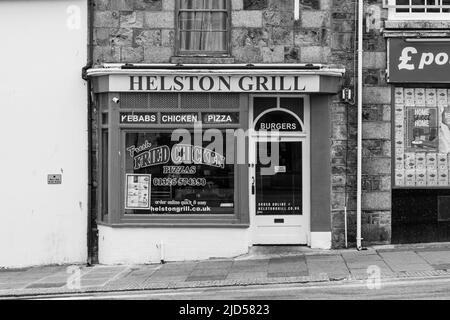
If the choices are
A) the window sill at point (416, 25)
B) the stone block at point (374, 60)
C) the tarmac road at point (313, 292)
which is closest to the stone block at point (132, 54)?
the stone block at point (374, 60)

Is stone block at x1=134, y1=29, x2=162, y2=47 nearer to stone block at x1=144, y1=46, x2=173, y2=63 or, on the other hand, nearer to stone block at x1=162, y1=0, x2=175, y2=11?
stone block at x1=144, y1=46, x2=173, y2=63

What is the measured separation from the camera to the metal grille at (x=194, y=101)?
1291cm

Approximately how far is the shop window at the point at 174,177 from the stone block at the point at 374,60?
310cm

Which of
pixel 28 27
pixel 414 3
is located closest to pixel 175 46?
pixel 28 27

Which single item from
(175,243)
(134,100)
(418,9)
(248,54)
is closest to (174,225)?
(175,243)

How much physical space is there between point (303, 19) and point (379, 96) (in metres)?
2.04

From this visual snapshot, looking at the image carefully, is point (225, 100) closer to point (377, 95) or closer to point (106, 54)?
point (106, 54)

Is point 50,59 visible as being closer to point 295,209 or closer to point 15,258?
point 15,258

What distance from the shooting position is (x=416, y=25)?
13.0 m

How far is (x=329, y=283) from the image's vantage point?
10.2 metres

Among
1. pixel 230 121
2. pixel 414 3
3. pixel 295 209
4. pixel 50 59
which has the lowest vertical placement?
pixel 295 209

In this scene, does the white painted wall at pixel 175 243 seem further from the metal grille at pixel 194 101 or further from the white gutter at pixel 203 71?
the white gutter at pixel 203 71

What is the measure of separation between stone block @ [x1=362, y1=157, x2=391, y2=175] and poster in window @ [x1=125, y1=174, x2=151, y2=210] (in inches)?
161

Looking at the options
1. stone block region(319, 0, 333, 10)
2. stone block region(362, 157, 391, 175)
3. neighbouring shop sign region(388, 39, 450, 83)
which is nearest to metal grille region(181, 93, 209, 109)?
stone block region(319, 0, 333, 10)
